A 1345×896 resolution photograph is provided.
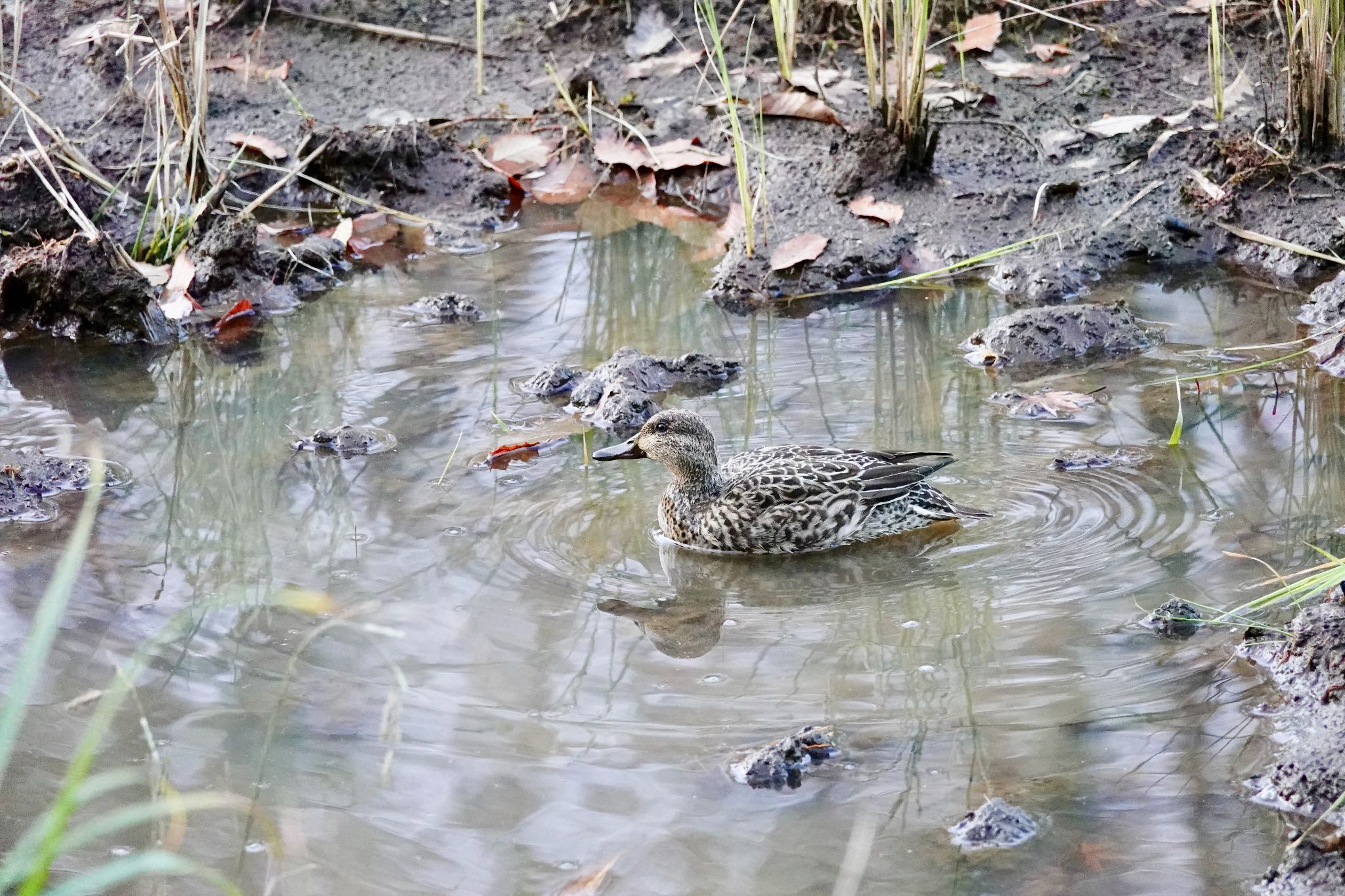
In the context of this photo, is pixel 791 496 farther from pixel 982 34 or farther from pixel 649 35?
pixel 649 35

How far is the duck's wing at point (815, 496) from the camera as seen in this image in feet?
18.1

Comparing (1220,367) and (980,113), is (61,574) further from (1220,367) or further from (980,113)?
(980,113)

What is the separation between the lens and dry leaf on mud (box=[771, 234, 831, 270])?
25.4 ft

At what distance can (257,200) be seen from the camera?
795cm

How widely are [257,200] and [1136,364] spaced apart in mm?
4606

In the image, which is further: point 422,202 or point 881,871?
point 422,202

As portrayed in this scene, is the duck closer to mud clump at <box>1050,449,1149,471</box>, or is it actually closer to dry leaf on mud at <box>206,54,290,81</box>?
mud clump at <box>1050,449,1149,471</box>

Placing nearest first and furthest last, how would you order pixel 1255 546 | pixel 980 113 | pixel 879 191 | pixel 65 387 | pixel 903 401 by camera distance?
pixel 1255 546 < pixel 903 401 < pixel 65 387 < pixel 879 191 < pixel 980 113

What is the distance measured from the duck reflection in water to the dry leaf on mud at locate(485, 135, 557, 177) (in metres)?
4.48

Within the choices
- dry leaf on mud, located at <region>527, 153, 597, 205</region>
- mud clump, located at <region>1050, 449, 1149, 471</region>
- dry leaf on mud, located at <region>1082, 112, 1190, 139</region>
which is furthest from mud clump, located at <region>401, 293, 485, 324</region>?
dry leaf on mud, located at <region>1082, 112, 1190, 139</region>

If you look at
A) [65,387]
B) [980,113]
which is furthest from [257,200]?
[980,113]

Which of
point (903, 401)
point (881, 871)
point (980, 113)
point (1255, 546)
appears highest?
point (980, 113)

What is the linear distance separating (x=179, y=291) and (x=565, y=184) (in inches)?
107

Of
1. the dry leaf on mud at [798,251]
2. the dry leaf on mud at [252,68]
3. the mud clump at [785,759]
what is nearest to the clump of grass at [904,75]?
the dry leaf on mud at [798,251]
